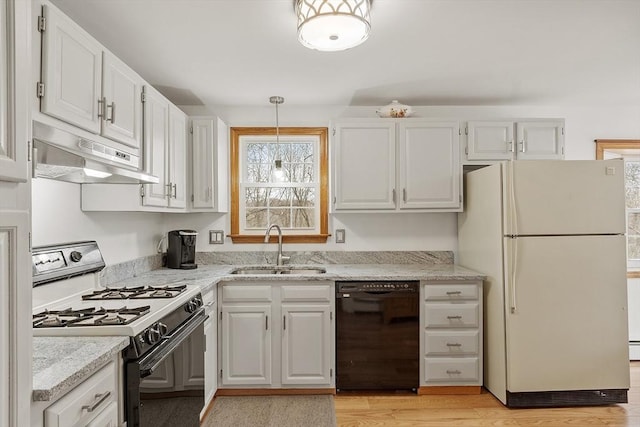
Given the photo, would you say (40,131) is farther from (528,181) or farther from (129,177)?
(528,181)

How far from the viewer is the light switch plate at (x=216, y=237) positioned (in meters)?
3.62

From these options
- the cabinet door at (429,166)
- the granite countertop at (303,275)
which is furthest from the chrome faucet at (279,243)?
the cabinet door at (429,166)

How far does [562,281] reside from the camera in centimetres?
272

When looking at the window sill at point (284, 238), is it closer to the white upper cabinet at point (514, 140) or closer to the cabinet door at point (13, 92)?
the white upper cabinet at point (514, 140)

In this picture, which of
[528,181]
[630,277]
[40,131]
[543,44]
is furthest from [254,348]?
[630,277]

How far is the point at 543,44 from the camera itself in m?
2.38

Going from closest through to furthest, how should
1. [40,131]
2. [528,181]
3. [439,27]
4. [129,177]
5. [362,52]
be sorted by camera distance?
[40,131] → [129,177] → [439,27] → [362,52] → [528,181]

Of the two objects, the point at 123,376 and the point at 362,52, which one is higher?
the point at 362,52

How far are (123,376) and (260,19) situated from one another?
1.74 m

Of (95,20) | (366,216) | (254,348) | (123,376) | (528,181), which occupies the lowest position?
(254,348)

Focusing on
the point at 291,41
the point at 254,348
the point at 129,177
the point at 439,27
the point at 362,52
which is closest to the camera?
the point at 129,177

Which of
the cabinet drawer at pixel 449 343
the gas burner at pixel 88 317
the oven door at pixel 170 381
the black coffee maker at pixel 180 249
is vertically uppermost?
the black coffee maker at pixel 180 249

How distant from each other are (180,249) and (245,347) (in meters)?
0.97

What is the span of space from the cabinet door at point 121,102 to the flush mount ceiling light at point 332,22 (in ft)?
3.11
